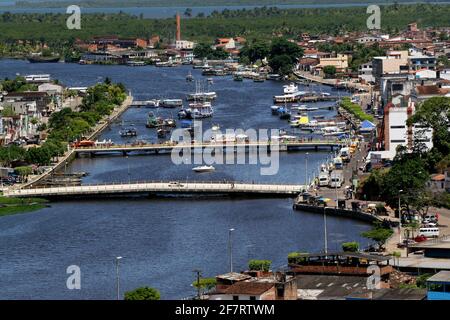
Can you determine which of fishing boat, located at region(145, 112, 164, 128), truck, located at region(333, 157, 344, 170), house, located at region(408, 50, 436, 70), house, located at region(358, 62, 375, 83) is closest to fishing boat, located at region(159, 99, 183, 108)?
fishing boat, located at region(145, 112, 164, 128)

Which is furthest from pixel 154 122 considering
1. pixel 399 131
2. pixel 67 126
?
pixel 399 131

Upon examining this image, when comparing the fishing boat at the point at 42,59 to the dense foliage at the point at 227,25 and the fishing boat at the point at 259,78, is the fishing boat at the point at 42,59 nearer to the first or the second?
the dense foliage at the point at 227,25

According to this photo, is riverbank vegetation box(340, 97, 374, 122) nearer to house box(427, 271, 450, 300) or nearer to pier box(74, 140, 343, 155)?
pier box(74, 140, 343, 155)

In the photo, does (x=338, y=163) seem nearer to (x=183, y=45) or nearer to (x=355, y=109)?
(x=355, y=109)
